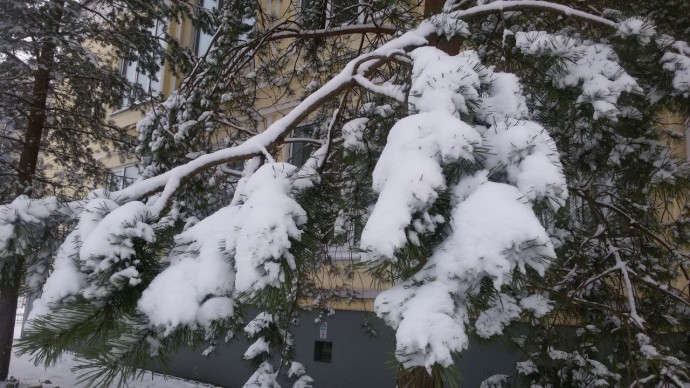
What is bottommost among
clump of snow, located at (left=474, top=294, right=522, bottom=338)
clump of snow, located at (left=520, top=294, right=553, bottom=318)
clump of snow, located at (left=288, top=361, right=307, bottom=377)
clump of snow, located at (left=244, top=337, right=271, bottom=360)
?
clump of snow, located at (left=288, top=361, right=307, bottom=377)

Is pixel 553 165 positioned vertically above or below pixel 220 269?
above

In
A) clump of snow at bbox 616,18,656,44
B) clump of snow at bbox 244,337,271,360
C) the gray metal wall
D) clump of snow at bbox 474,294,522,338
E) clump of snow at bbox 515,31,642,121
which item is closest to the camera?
clump of snow at bbox 515,31,642,121

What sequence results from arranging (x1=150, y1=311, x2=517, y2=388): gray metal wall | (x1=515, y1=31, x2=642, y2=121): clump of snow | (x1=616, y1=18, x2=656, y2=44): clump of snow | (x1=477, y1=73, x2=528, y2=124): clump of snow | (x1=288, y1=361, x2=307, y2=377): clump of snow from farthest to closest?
1. (x1=150, y1=311, x2=517, y2=388): gray metal wall
2. (x1=288, y1=361, x2=307, y2=377): clump of snow
3. (x1=616, y1=18, x2=656, y2=44): clump of snow
4. (x1=515, y1=31, x2=642, y2=121): clump of snow
5. (x1=477, y1=73, x2=528, y2=124): clump of snow

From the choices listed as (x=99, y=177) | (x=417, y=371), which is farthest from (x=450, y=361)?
(x=99, y=177)

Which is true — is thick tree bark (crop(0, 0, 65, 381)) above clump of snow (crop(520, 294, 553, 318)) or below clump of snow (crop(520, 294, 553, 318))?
above

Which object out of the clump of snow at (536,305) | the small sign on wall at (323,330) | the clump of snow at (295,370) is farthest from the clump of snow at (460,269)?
the small sign on wall at (323,330)

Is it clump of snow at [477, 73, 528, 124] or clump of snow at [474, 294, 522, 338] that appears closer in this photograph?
clump of snow at [477, 73, 528, 124]

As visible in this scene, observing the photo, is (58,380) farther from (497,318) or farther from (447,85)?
(447,85)

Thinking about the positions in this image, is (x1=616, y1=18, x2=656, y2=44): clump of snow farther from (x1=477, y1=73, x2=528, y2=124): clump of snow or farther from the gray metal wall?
the gray metal wall

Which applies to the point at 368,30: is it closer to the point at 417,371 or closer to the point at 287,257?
the point at 287,257

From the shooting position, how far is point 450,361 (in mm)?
915

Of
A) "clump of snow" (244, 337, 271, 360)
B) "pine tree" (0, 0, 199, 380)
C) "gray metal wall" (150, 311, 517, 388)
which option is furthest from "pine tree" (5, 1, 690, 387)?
"pine tree" (0, 0, 199, 380)

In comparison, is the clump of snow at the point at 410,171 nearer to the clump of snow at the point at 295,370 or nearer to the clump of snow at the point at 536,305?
the clump of snow at the point at 536,305

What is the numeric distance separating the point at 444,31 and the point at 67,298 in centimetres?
154
